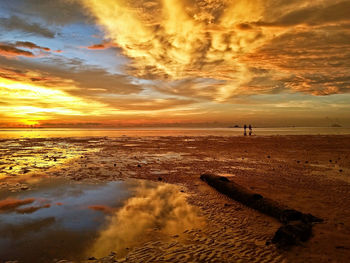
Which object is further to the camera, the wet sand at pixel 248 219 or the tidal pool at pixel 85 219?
the tidal pool at pixel 85 219

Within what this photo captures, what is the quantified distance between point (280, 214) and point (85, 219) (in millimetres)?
6054

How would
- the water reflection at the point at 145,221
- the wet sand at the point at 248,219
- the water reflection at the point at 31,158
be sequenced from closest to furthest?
the wet sand at the point at 248,219 → the water reflection at the point at 145,221 → the water reflection at the point at 31,158

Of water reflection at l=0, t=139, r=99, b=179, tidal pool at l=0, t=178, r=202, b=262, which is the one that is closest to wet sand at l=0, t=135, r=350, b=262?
tidal pool at l=0, t=178, r=202, b=262

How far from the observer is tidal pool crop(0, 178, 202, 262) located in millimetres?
4816

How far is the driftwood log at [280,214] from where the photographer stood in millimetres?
4984

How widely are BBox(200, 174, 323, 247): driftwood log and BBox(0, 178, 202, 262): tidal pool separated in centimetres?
203

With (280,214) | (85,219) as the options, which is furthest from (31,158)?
(280,214)

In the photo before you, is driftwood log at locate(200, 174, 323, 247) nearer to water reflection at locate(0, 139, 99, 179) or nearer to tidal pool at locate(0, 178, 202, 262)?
tidal pool at locate(0, 178, 202, 262)

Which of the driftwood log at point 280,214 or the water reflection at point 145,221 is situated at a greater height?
the driftwood log at point 280,214

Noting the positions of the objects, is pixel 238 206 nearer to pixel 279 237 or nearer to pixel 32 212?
pixel 279 237

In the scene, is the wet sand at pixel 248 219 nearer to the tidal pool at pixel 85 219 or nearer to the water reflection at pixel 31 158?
the tidal pool at pixel 85 219

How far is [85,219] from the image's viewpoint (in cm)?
639

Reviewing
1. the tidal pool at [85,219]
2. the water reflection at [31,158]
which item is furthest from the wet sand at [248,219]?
the water reflection at [31,158]

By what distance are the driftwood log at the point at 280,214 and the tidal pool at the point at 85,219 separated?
79.9 inches
